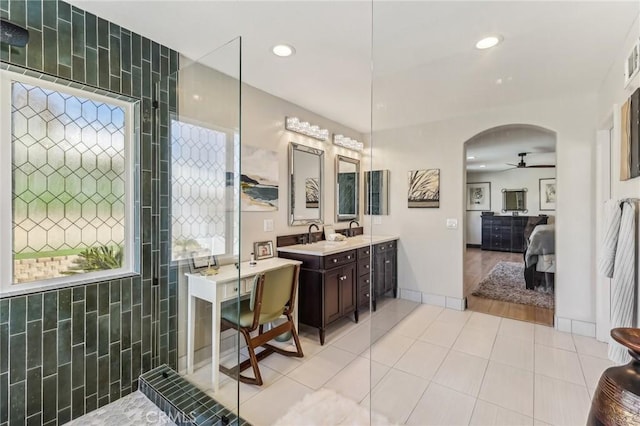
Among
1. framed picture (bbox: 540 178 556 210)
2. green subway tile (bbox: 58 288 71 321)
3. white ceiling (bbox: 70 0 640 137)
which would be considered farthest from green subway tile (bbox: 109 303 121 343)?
framed picture (bbox: 540 178 556 210)

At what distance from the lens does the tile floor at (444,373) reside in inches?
68.8

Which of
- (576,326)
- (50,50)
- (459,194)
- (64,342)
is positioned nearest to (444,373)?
(576,326)

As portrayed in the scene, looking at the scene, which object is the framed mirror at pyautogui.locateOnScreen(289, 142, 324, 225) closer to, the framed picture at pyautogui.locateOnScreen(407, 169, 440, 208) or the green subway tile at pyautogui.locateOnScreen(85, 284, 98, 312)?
the framed picture at pyautogui.locateOnScreen(407, 169, 440, 208)

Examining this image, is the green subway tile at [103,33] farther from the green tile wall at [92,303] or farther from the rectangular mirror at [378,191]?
the rectangular mirror at [378,191]

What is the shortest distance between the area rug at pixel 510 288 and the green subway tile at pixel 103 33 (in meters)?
4.05

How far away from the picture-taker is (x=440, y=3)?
1.56 metres

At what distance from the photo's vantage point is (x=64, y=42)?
1.62 meters

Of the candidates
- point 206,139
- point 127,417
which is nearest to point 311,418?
point 127,417

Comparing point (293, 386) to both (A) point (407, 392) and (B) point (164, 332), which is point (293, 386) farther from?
(B) point (164, 332)

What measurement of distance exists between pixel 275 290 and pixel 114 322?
1069 mm

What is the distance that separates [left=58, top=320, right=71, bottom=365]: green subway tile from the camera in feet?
5.29

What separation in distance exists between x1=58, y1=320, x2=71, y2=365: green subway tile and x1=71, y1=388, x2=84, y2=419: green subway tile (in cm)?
21

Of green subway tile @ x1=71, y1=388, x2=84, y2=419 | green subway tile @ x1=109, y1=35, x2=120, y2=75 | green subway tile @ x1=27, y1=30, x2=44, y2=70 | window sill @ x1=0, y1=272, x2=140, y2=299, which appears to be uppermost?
green subway tile @ x1=109, y1=35, x2=120, y2=75

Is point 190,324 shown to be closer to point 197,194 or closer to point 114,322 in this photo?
point 114,322
